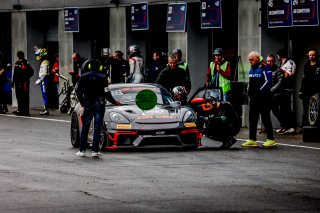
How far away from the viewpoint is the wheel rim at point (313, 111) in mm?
23000

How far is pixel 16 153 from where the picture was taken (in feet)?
62.2

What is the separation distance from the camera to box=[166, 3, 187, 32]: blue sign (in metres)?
29.8

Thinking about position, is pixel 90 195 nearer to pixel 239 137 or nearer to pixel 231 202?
pixel 231 202

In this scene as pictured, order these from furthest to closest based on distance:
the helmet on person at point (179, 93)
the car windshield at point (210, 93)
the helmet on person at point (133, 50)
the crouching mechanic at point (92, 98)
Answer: the helmet on person at point (133, 50) → the car windshield at point (210, 93) → the helmet on person at point (179, 93) → the crouching mechanic at point (92, 98)

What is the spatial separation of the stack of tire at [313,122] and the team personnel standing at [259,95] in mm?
1362

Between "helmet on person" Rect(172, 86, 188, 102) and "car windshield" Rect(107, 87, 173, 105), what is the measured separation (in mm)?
1010

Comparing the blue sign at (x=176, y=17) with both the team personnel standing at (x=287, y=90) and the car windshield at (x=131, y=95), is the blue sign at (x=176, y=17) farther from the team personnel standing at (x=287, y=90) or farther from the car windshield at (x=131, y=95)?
the car windshield at (x=131, y=95)

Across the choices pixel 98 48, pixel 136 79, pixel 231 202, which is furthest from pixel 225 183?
pixel 98 48

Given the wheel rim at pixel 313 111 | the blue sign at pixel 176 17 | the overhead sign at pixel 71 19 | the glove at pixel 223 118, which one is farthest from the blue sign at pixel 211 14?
the glove at pixel 223 118

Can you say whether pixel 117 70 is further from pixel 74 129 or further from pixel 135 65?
pixel 74 129

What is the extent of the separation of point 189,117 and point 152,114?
67cm

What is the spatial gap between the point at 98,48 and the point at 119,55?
6.38 meters

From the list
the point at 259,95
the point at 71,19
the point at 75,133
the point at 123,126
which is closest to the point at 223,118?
the point at 259,95

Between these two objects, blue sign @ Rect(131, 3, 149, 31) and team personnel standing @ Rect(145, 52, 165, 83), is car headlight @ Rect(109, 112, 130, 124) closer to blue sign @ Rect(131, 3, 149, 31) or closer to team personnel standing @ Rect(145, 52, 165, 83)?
team personnel standing @ Rect(145, 52, 165, 83)
